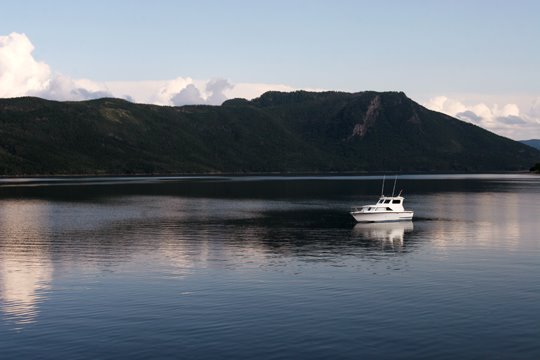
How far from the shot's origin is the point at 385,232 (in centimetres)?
9944

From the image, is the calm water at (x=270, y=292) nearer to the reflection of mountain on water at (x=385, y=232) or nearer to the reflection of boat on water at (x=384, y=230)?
the reflection of mountain on water at (x=385, y=232)

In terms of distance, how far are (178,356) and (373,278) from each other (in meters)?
26.5

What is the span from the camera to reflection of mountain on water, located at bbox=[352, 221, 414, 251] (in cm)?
8594

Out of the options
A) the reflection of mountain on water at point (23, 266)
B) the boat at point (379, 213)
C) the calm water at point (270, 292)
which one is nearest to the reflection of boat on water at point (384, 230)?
the calm water at point (270, 292)

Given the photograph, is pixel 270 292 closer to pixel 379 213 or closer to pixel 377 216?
pixel 377 216

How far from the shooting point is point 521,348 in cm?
3647

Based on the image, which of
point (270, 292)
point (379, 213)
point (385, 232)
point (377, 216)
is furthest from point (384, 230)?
point (270, 292)

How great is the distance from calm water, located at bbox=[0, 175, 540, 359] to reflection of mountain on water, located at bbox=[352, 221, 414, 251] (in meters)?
0.49

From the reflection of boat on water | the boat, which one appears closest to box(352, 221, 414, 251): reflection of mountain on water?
the reflection of boat on water

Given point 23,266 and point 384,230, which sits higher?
point 23,266

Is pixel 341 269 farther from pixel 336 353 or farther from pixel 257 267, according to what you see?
pixel 336 353

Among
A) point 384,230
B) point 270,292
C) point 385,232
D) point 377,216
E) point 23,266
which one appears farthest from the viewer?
point 377,216

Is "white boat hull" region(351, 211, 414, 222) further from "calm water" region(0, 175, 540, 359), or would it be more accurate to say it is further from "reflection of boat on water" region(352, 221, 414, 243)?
"calm water" region(0, 175, 540, 359)

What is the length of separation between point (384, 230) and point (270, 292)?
176ft
